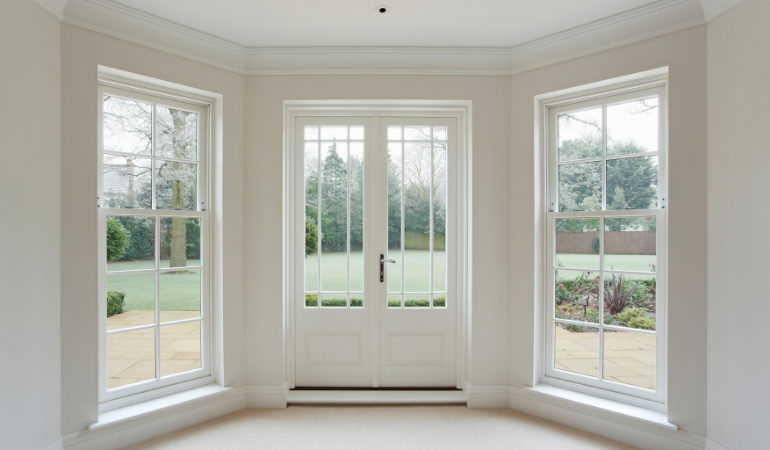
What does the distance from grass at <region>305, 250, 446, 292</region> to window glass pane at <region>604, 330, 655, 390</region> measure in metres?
1.30

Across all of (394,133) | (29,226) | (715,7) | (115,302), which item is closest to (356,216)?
(394,133)

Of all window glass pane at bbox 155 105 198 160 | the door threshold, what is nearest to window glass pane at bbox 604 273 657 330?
the door threshold

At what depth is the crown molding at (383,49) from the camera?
2.32 meters

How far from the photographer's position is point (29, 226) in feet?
6.58

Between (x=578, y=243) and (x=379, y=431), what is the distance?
201 centimetres

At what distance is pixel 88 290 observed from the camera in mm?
2281

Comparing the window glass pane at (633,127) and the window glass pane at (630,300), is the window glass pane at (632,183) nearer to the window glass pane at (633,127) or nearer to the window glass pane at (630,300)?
the window glass pane at (633,127)

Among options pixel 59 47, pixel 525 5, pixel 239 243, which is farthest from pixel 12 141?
pixel 525 5

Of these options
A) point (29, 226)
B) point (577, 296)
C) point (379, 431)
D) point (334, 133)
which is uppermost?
point (334, 133)

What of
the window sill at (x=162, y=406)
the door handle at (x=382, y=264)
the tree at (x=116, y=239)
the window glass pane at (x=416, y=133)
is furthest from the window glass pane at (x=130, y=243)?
the window glass pane at (x=416, y=133)

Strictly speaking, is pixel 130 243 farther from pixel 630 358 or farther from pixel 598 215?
pixel 630 358

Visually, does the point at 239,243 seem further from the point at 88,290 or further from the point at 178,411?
the point at 178,411

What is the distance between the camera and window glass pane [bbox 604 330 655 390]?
2.53 m

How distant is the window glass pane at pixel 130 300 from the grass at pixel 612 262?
10.1ft
